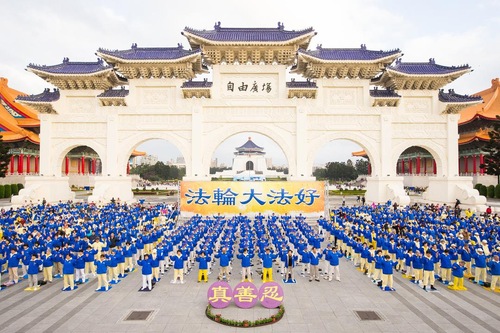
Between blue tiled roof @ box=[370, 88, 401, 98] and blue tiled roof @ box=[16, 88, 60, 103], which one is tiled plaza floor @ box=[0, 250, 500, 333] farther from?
blue tiled roof @ box=[16, 88, 60, 103]

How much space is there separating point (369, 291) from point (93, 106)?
77.3 ft

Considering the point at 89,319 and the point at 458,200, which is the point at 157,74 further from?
the point at 458,200

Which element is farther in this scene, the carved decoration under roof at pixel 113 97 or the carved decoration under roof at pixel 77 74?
the carved decoration under roof at pixel 113 97

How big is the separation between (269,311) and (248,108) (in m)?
18.2

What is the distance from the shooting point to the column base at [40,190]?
929 inches

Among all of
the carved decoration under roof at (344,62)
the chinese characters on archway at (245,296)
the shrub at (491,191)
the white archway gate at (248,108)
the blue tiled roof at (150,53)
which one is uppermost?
the blue tiled roof at (150,53)

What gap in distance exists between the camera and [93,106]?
25141mm

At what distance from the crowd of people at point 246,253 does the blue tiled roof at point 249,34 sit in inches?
541

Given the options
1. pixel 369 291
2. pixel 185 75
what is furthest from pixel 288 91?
pixel 369 291

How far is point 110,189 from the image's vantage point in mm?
24312

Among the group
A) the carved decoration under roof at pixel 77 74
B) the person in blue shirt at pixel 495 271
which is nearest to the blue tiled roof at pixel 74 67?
the carved decoration under roof at pixel 77 74

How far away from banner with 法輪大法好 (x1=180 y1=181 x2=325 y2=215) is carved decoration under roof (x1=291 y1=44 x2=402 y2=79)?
8.99 metres

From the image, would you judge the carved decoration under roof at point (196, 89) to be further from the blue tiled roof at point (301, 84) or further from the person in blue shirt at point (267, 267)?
the person in blue shirt at point (267, 267)

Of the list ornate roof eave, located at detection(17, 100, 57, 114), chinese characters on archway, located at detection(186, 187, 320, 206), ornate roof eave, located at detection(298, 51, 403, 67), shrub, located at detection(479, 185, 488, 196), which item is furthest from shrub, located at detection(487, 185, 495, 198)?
ornate roof eave, located at detection(17, 100, 57, 114)
